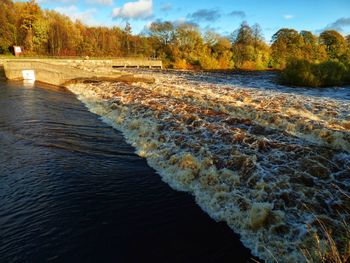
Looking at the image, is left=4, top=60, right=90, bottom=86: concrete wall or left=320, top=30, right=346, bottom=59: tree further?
left=320, top=30, right=346, bottom=59: tree

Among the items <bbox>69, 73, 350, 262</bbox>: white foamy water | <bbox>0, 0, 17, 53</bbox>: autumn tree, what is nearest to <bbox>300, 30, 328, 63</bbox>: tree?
<bbox>69, 73, 350, 262</bbox>: white foamy water

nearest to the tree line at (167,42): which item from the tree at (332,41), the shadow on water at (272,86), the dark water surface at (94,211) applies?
the tree at (332,41)

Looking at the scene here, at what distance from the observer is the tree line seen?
58469mm

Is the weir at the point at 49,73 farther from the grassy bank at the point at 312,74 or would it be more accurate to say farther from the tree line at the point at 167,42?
the tree line at the point at 167,42

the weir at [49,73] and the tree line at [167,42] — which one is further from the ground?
the tree line at [167,42]

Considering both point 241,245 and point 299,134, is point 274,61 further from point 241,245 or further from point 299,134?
point 241,245

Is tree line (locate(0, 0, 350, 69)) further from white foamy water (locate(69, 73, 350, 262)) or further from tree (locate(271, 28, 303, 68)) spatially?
white foamy water (locate(69, 73, 350, 262))

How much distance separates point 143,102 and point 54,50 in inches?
2059

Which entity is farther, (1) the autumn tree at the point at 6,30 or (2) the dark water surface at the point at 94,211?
(1) the autumn tree at the point at 6,30

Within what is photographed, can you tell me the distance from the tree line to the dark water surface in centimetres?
5007

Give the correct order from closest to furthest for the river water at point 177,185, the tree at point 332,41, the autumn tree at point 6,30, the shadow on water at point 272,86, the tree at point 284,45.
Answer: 1. the river water at point 177,185
2. the shadow on water at point 272,86
3. the autumn tree at point 6,30
4. the tree at point 284,45
5. the tree at point 332,41

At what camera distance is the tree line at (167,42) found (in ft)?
192

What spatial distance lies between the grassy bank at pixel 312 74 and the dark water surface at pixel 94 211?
18867 mm

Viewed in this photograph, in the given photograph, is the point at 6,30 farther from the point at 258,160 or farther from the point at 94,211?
the point at 258,160
